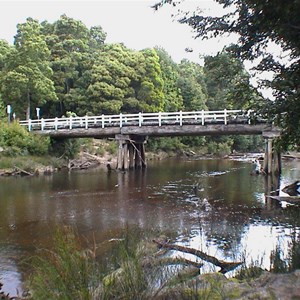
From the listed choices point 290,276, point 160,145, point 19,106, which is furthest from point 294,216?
point 160,145

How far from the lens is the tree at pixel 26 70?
3148 centimetres

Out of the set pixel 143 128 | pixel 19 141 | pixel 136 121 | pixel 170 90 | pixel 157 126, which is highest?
pixel 170 90

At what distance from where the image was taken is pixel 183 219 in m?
11.1

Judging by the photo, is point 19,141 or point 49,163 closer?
point 19,141

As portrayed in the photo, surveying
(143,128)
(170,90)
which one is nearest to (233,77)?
(143,128)

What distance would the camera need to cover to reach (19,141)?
26.7 meters

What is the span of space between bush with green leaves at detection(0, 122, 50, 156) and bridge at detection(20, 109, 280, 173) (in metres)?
1.37

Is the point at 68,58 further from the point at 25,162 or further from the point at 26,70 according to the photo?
the point at 25,162

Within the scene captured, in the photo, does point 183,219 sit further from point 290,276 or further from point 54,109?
point 54,109

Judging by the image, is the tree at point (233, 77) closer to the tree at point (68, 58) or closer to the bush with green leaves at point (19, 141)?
the bush with green leaves at point (19, 141)

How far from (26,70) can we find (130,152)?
11.3 metres

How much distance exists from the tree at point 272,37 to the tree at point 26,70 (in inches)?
1083

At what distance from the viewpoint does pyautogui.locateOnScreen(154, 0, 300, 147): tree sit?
4.99 meters

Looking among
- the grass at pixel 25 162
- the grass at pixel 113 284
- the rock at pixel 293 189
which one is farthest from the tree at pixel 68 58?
the grass at pixel 113 284
